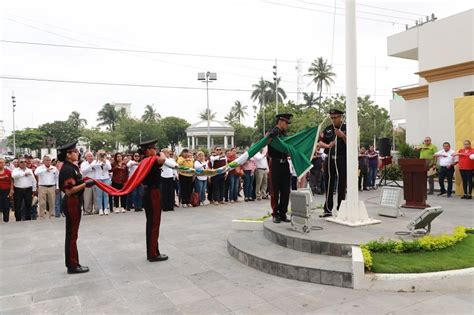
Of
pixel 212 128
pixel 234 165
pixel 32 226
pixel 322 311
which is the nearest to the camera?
pixel 322 311

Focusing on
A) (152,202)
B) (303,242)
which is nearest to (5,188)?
(152,202)

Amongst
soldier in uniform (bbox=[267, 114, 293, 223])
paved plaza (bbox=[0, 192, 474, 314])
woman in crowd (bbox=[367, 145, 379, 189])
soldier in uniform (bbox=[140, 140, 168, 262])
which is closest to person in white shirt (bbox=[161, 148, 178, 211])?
paved plaza (bbox=[0, 192, 474, 314])

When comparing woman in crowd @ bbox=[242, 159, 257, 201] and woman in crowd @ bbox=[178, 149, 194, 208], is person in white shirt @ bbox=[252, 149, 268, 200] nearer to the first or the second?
woman in crowd @ bbox=[242, 159, 257, 201]

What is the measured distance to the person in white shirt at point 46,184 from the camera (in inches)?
407

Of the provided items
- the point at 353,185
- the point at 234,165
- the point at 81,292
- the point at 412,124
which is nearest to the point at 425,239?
the point at 353,185

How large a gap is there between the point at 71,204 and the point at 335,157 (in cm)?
460

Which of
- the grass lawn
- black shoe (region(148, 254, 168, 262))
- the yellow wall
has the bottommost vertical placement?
black shoe (region(148, 254, 168, 262))

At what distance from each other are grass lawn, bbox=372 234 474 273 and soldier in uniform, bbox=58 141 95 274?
412 centimetres

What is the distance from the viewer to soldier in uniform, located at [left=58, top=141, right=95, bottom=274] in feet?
18.3

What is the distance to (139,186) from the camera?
11328 mm

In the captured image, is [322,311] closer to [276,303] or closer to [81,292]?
[276,303]

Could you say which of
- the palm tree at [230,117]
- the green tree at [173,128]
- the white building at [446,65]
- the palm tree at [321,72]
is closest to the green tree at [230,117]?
the palm tree at [230,117]

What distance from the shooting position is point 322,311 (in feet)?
13.1

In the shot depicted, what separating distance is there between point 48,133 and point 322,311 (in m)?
71.1
